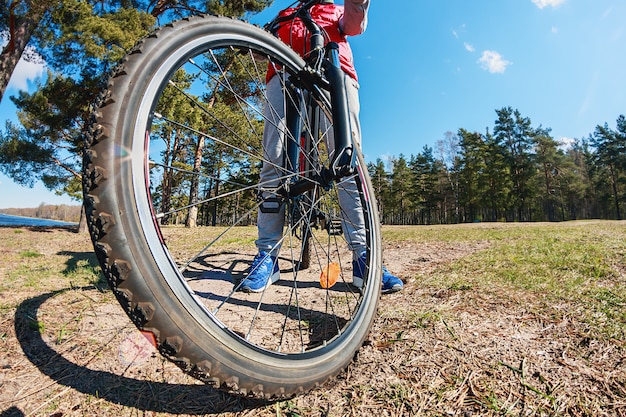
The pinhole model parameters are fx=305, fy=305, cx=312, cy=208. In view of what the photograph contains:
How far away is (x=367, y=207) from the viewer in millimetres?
1542

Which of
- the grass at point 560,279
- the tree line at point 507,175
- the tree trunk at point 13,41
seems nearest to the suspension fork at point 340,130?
the grass at point 560,279

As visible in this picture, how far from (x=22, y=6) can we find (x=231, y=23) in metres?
10.5

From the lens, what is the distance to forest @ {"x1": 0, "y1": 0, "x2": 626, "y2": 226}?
8625 millimetres

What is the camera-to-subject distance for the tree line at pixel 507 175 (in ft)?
107

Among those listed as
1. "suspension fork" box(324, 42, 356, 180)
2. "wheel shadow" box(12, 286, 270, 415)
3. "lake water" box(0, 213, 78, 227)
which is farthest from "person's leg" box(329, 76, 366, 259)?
"lake water" box(0, 213, 78, 227)

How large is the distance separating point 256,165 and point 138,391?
5311 mm

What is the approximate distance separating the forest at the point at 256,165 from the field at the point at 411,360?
508 cm

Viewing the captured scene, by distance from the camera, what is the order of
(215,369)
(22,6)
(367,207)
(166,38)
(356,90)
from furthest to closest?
(22,6), (356,90), (367,207), (166,38), (215,369)

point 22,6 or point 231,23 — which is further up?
point 22,6

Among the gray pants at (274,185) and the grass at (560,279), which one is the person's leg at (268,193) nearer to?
the gray pants at (274,185)

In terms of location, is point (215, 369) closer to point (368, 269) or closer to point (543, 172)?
point (368, 269)

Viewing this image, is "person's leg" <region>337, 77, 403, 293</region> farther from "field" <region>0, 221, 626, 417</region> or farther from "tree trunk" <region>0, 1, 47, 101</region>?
"tree trunk" <region>0, 1, 47, 101</region>

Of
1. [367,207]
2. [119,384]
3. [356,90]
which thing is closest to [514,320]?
[367,207]

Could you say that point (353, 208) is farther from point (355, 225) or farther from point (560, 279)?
point (560, 279)
